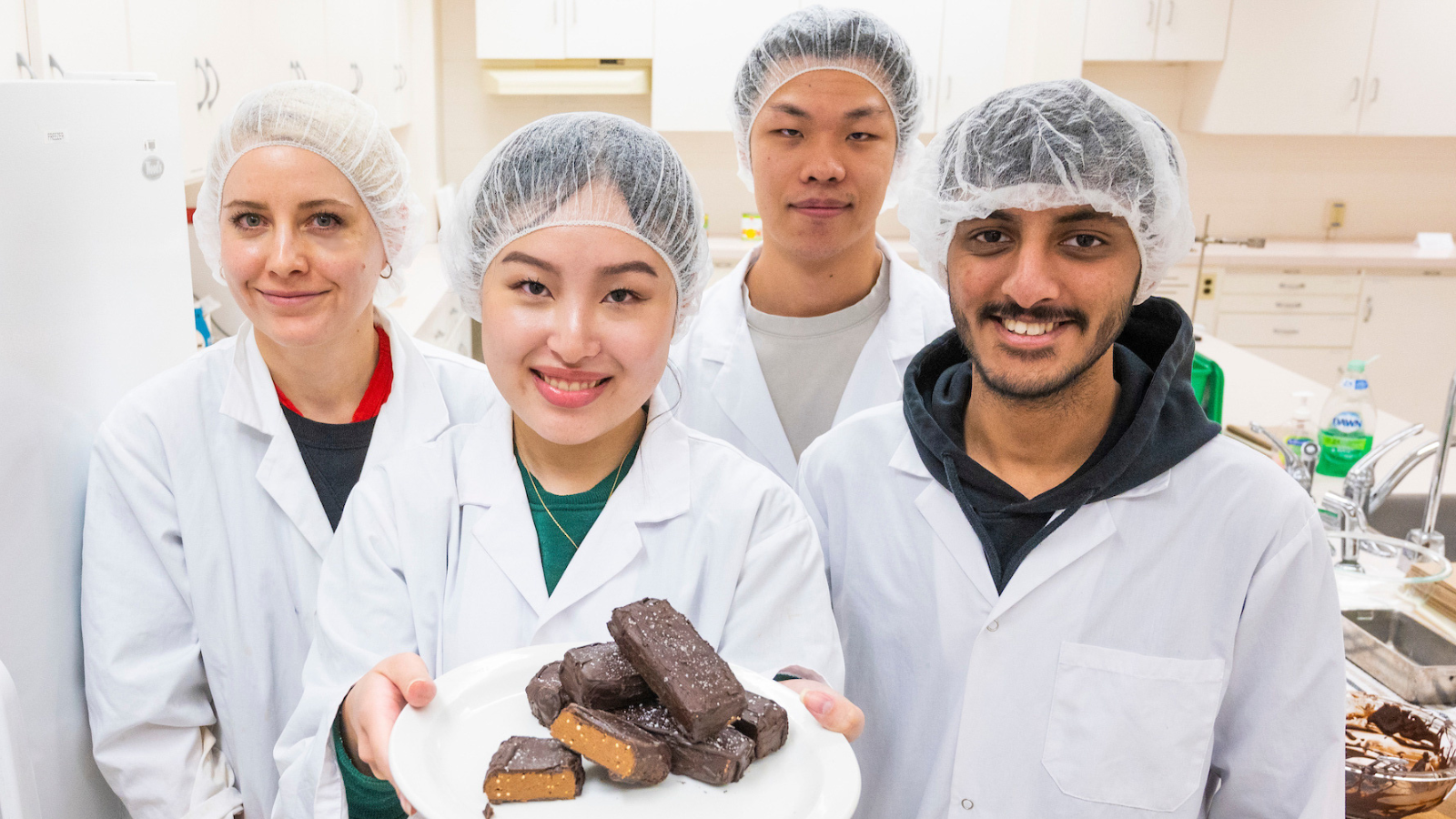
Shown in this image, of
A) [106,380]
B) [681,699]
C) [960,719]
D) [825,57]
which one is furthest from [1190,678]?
[106,380]

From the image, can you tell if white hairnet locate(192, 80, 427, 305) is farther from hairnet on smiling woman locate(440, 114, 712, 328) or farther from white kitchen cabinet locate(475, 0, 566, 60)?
white kitchen cabinet locate(475, 0, 566, 60)

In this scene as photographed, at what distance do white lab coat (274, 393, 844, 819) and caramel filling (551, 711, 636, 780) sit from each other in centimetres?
33

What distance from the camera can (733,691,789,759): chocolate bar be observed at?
3.44 ft

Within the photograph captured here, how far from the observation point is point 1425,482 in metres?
2.78

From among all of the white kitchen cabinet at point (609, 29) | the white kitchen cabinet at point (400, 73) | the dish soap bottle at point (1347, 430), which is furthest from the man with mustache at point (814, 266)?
the white kitchen cabinet at point (609, 29)

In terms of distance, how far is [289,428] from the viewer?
173cm

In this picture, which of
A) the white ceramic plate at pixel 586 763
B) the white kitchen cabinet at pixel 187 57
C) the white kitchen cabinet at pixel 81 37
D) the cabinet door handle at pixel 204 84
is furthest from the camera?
the cabinet door handle at pixel 204 84

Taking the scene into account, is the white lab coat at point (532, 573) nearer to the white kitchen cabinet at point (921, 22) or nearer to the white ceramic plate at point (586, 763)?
the white ceramic plate at point (586, 763)

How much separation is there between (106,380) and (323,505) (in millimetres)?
410

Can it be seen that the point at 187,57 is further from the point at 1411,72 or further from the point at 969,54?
the point at 1411,72

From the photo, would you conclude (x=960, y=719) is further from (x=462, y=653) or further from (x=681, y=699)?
(x=462, y=653)

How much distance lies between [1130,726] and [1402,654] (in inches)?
34.4

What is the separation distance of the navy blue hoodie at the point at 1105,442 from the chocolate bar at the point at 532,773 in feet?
2.26

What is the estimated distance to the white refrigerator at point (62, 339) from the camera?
140 cm
